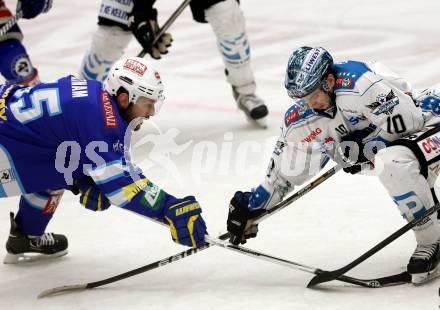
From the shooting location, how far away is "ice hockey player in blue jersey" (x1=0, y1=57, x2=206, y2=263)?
382cm

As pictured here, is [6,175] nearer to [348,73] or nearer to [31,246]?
[31,246]

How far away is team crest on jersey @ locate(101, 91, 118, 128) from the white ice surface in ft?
2.36

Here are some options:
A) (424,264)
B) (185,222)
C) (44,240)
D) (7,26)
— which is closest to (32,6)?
(7,26)

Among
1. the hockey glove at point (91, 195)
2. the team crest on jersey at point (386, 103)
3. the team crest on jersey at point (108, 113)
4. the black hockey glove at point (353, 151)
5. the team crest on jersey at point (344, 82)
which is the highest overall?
the team crest on jersey at point (344, 82)

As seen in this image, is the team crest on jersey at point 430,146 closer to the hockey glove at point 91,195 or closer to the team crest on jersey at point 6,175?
the hockey glove at point 91,195

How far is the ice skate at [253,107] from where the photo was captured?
21.0 ft

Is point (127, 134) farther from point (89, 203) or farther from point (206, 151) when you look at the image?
point (206, 151)

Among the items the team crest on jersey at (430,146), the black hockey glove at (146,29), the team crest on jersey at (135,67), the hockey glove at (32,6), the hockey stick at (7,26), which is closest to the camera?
the team crest on jersey at (430,146)

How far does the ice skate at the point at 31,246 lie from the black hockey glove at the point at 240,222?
2.97ft

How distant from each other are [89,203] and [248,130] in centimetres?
258

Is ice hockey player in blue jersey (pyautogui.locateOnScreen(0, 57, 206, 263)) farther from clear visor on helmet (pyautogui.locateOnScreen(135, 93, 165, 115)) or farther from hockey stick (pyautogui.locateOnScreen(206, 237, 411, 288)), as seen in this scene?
hockey stick (pyautogui.locateOnScreen(206, 237, 411, 288))

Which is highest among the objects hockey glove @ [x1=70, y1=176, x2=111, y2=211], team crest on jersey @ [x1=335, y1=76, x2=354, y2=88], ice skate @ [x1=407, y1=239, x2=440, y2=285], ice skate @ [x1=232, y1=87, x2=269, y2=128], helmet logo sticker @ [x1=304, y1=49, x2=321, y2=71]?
helmet logo sticker @ [x1=304, y1=49, x2=321, y2=71]

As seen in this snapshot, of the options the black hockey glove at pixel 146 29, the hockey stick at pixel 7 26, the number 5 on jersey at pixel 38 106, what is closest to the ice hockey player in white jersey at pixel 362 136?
the number 5 on jersey at pixel 38 106

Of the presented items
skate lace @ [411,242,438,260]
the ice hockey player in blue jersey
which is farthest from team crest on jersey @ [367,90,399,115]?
the ice hockey player in blue jersey
